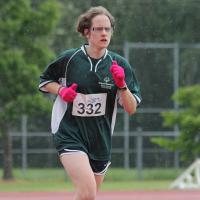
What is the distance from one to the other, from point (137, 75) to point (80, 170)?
1900 centimetres

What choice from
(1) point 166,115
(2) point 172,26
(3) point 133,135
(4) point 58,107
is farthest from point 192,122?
(4) point 58,107

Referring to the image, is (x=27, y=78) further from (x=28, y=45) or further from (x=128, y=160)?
(x=128, y=160)

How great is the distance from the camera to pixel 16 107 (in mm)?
22328

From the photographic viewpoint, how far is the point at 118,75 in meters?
6.65

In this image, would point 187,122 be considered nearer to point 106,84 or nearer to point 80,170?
point 106,84

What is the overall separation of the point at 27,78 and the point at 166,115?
11.4 feet

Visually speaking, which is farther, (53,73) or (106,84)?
(53,73)

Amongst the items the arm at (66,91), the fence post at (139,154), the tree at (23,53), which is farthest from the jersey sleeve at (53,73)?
the fence post at (139,154)

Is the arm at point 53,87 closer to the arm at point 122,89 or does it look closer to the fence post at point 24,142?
the arm at point 122,89

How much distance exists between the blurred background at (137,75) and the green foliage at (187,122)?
0.02 metres

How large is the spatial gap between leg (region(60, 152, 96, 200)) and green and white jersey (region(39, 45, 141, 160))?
0.14 meters

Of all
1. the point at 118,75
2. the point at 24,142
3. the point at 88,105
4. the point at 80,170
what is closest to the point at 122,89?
the point at 118,75

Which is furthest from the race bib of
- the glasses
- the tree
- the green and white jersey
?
the tree

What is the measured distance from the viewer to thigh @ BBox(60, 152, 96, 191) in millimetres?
6523
